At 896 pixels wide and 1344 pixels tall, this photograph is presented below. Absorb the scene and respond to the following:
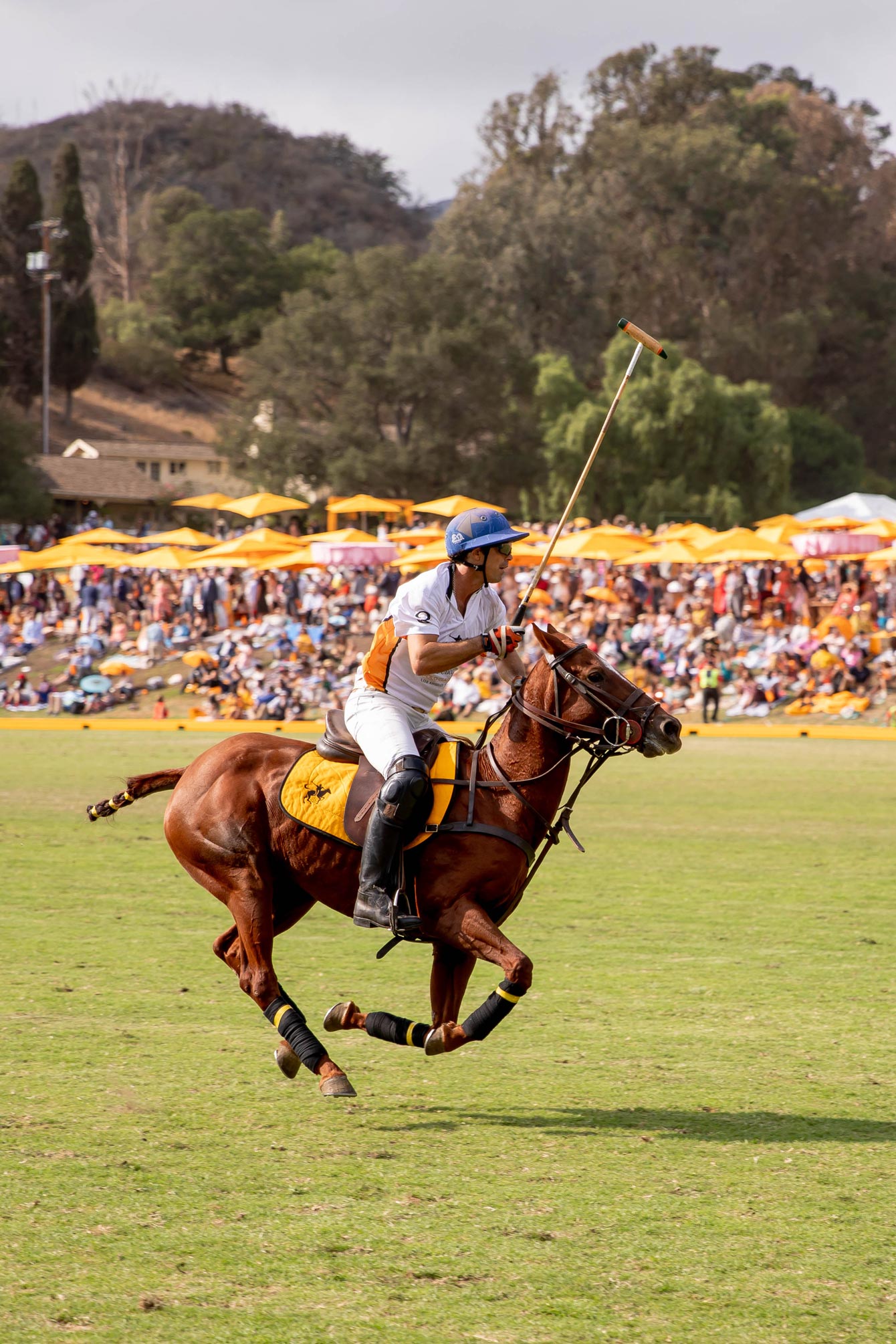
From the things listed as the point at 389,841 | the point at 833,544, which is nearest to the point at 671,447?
the point at 833,544

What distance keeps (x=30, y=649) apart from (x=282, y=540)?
6544 millimetres

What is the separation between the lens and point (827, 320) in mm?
83688

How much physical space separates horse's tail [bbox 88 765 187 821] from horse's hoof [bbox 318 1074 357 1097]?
1625 millimetres

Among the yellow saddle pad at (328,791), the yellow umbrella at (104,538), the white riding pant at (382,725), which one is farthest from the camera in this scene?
the yellow umbrella at (104,538)

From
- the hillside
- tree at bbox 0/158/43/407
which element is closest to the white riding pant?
tree at bbox 0/158/43/407

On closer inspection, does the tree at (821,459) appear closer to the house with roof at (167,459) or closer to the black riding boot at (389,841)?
the house with roof at (167,459)

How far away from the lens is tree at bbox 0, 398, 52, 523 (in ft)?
194

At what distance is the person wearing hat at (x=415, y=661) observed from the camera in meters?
5.98

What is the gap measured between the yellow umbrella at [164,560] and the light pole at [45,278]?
130ft

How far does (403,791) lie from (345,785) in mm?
524

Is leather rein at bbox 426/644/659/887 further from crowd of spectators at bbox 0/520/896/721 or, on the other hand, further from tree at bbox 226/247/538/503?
tree at bbox 226/247/538/503

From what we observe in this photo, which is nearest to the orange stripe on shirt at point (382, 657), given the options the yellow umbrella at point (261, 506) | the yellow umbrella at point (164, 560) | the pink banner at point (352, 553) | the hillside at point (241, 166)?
the pink banner at point (352, 553)

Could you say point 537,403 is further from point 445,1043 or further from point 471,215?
point 445,1043

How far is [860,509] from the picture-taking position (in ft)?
113
